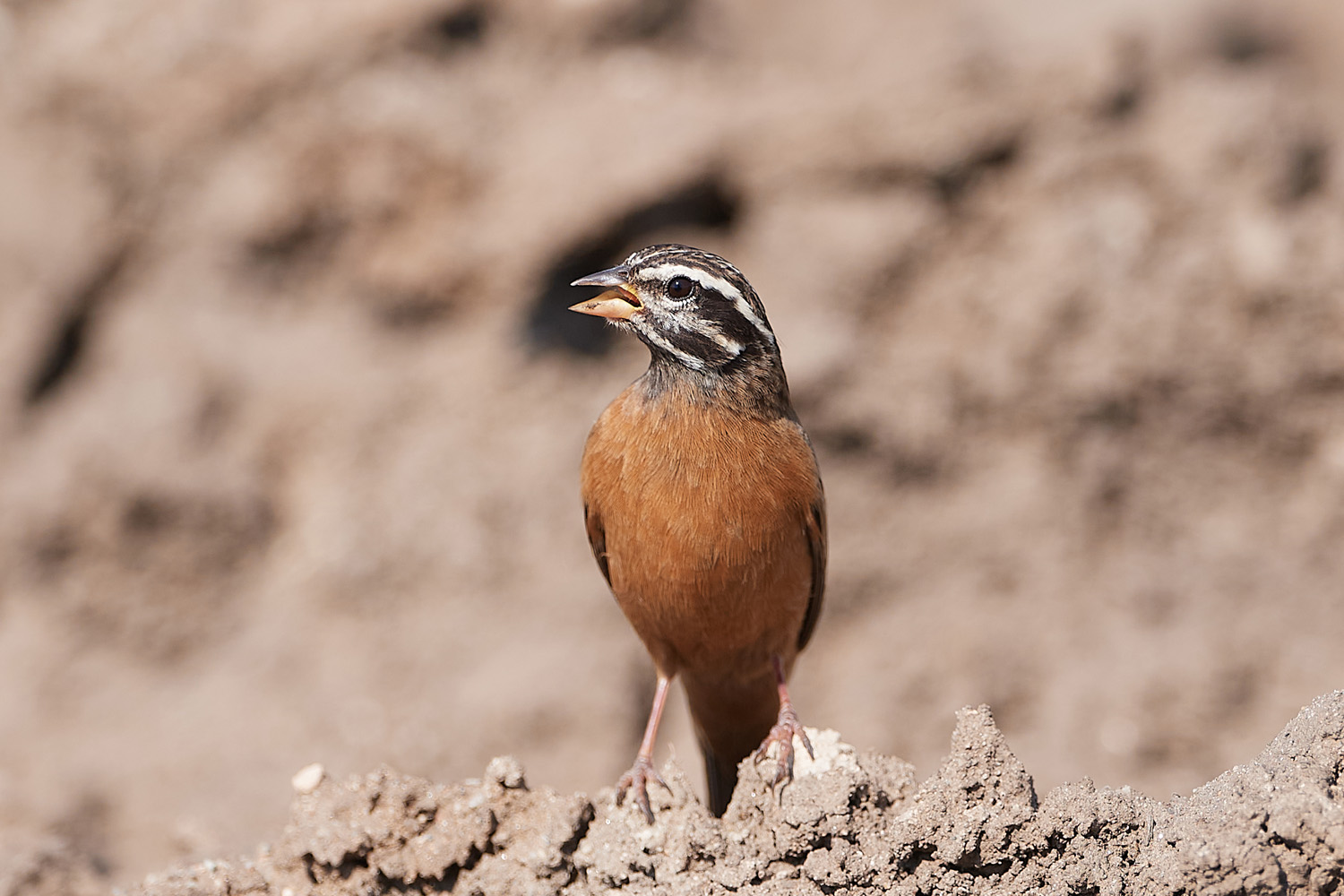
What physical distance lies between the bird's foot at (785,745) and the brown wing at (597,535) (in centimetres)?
115

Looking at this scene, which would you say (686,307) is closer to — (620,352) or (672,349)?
(672,349)

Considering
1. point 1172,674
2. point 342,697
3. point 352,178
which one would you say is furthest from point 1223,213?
point 342,697

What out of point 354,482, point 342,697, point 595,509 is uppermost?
point 354,482

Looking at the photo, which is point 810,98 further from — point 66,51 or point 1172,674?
point 66,51

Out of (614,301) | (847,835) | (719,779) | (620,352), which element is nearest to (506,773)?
(847,835)

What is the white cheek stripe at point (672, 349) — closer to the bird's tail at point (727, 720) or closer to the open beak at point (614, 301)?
the open beak at point (614, 301)

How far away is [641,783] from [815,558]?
1.47 m

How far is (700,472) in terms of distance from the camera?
514cm

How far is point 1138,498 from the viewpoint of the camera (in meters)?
11.0

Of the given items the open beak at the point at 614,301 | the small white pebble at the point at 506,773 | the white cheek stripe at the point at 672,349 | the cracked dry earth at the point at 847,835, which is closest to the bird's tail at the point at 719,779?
the cracked dry earth at the point at 847,835

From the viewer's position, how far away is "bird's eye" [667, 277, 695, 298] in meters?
5.06

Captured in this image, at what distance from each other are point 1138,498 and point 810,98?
501 centimetres

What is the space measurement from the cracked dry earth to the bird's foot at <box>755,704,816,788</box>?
56 mm

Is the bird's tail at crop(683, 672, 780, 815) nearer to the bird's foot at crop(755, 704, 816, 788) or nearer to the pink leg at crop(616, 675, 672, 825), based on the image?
the bird's foot at crop(755, 704, 816, 788)
